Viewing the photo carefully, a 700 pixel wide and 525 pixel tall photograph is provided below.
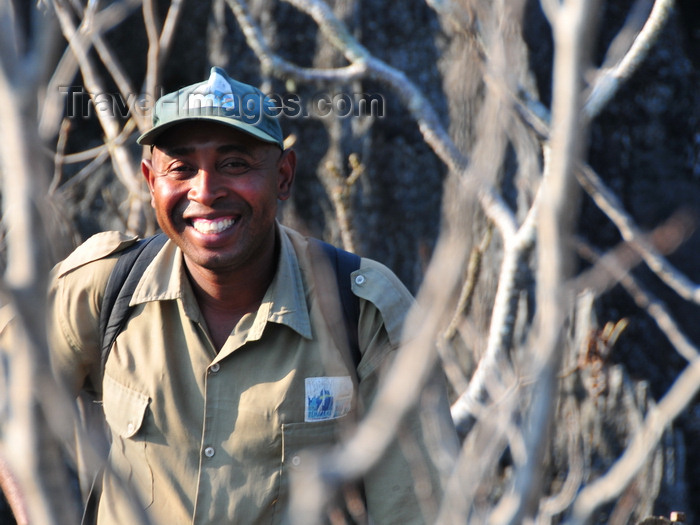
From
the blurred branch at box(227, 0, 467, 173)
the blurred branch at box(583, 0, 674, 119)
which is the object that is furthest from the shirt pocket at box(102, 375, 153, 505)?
the blurred branch at box(583, 0, 674, 119)

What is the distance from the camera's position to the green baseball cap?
2053 mm

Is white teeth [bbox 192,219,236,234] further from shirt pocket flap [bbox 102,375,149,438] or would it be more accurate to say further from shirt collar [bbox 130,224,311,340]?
shirt pocket flap [bbox 102,375,149,438]

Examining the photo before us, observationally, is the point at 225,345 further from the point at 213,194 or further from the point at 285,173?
the point at 285,173

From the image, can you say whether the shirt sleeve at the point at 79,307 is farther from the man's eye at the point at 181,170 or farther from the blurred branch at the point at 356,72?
the blurred branch at the point at 356,72

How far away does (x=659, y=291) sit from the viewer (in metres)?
4.06

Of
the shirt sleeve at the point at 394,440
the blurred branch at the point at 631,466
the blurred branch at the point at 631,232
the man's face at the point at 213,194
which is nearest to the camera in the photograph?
the blurred branch at the point at 631,466

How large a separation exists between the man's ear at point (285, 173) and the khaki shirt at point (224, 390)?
0.82 ft

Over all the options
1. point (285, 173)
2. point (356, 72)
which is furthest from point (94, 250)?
point (356, 72)

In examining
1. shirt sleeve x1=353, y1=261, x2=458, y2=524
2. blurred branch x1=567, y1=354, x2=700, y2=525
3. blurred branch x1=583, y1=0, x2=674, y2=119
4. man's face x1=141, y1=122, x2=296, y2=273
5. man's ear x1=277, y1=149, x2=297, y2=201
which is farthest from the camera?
blurred branch x1=583, y1=0, x2=674, y2=119

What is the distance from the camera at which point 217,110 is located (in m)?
2.06

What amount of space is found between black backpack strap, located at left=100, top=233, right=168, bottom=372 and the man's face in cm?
13

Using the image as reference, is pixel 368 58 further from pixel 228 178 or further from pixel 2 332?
pixel 2 332

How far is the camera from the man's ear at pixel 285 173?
88.1 inches

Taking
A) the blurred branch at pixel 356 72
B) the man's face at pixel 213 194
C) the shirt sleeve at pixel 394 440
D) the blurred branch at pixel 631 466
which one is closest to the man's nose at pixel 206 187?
→ the man's face at pixel 213 194
